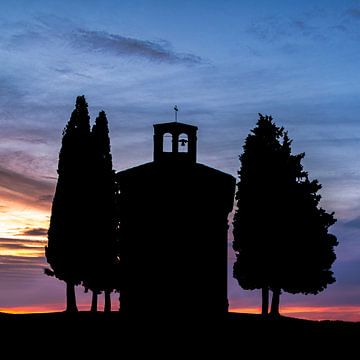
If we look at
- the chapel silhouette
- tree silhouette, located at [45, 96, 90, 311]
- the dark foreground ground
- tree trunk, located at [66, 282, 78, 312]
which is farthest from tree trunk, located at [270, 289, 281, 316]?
tree trunk, located at [66, 282, 78, 312]

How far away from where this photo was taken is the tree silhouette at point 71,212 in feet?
122

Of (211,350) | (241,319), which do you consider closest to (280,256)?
(241,319)

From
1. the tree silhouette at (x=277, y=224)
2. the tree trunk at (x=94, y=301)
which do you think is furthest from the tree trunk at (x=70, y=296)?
the tree silhouette at (x=277, y=224)

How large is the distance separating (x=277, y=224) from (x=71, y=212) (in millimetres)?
12243

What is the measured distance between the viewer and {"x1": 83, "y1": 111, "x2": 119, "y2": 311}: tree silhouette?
3789cm

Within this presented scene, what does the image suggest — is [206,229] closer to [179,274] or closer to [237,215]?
[179,274]

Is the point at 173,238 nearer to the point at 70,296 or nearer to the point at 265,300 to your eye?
the point at 265,300

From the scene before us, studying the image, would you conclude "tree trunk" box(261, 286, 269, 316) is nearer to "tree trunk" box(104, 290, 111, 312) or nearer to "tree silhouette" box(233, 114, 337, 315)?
"tree silhouette" box(233, 114, 337, 315)

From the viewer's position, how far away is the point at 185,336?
2559cm

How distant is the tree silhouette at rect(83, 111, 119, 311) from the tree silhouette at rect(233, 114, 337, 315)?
7764mm

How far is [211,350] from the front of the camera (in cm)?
2338

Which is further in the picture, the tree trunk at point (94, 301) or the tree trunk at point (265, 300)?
the tree trunk at point (94, 301)

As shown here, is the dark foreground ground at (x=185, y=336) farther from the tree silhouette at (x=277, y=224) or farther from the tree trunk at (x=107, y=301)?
the tree trunk at (x=107, y=301)

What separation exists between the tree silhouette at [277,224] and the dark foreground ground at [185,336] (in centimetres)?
576
